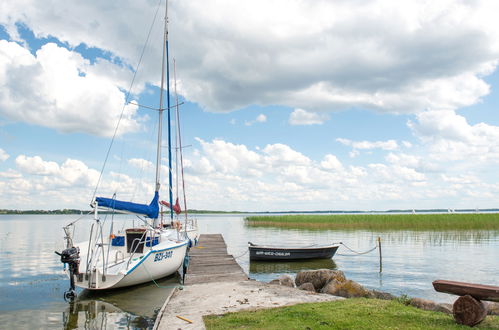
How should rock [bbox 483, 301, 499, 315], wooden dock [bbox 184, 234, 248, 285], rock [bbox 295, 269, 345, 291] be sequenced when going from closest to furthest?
rock [bbox 483, 301, 499, 315] → wooden dock [bbox 184, 234, 248, 285] → rock [bbox 295, 269, 345, 291]

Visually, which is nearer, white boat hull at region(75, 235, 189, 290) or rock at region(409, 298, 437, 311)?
rock at region(409, 298, 437, 311)

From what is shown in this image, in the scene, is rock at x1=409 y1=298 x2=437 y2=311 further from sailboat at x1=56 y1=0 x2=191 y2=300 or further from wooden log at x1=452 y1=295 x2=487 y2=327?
sailboat at x1=56 y1=0 x2=191 y2=300

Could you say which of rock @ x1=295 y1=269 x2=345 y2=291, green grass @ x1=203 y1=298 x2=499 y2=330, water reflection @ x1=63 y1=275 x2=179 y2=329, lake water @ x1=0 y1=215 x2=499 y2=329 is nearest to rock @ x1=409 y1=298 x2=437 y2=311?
green grass @ x1=203 y1=298 x2=499 y2=330

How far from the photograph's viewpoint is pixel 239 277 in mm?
13961

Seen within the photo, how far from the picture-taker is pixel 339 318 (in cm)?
782

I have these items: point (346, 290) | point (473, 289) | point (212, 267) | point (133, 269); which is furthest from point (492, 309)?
point (133, 269)

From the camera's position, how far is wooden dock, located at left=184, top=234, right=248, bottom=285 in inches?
548

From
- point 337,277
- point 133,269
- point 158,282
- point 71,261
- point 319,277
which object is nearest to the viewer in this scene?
point 71,261

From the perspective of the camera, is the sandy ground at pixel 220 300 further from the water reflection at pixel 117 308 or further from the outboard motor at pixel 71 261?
the outboard motor at pixel 71 261

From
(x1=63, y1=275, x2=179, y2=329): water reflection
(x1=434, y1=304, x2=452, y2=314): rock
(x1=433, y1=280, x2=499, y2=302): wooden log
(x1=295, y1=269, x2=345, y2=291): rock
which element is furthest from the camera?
(x1=295, y1=269, x2=345, y2=291): rock

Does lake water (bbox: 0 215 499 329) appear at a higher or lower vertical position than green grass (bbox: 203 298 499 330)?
lower

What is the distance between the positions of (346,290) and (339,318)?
4774 millimetres

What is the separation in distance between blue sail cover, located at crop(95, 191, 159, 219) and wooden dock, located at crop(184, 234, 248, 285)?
3041mm

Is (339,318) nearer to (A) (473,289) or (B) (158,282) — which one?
(A) (473,289)
